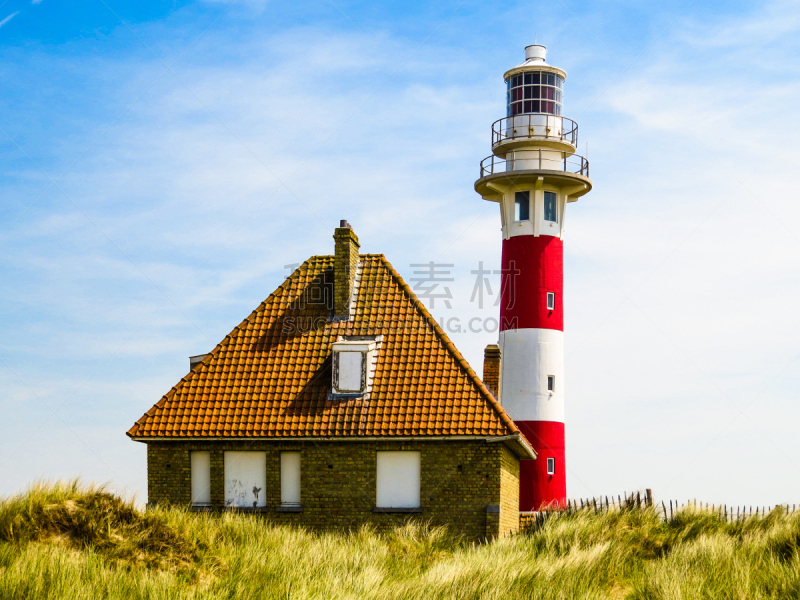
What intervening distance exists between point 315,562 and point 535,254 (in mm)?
15344

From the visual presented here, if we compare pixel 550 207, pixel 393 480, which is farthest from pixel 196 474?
pixel 550 207

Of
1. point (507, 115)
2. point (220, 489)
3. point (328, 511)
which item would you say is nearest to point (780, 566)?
point (328, 511)

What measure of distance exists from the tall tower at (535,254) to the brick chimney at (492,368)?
683 millimetres

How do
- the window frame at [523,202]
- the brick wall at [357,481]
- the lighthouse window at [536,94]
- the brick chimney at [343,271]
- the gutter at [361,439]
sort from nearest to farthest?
the gutter at [361,439] → the brick wall at [357,481] → the brick chimney at [343,271] → the window frame at [523,202] → the lighthouse window at [536,94]

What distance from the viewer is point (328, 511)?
784 inches

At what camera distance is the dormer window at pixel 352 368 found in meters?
20.5

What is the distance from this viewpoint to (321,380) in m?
20.9

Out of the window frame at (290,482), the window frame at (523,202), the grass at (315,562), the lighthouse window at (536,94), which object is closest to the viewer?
the grass at (315,562)

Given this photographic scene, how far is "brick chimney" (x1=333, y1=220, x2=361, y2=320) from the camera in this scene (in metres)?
22.2

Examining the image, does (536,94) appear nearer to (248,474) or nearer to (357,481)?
(357,481)

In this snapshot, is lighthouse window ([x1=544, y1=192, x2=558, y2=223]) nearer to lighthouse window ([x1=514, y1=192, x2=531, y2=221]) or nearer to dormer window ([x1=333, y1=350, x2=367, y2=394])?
lighthouse window ([x1=514, y1=192, x2=531, y2=221])

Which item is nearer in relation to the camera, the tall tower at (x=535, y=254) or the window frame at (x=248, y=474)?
the window frame at (x=248, y=474)

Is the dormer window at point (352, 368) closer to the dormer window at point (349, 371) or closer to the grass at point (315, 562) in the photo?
the dormer window at point (349, 371)

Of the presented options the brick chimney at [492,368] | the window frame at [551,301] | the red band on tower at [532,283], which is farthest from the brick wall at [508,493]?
the window frame at [551,301]
